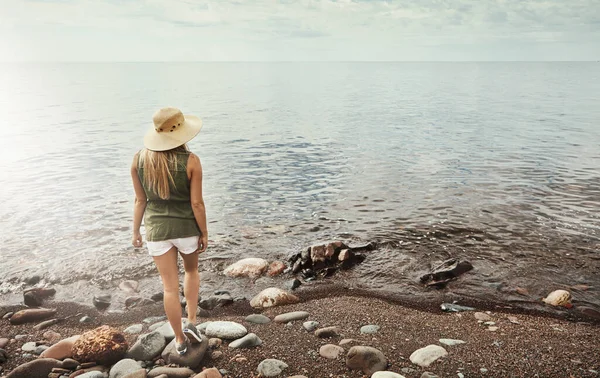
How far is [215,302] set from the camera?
7.71 m

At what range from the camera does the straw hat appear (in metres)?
5.00

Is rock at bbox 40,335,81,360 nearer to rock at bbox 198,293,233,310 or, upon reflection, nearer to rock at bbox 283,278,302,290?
rock at bbox 198,293,233,310

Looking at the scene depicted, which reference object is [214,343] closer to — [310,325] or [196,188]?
[310,325]

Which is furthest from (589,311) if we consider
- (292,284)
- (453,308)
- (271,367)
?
(271,367)

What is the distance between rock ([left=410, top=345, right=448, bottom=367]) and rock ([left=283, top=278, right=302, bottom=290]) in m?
3.20

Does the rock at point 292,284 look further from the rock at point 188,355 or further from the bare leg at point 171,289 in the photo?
the bare leg at point 171,289

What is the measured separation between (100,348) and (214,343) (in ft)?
4.24

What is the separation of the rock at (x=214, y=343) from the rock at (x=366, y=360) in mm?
1597

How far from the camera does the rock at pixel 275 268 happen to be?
9031 millimetres

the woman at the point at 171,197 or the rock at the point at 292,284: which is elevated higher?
the woman at the point at 171,197

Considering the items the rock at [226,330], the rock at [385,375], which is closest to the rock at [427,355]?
the rock at [385,375]

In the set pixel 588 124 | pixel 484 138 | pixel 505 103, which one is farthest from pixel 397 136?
pixel 505 103

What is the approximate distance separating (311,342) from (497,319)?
9.46 feet

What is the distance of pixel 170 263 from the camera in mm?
5387
